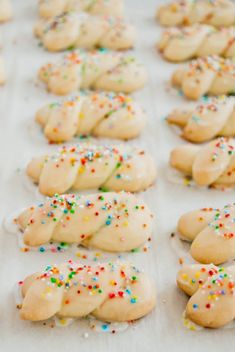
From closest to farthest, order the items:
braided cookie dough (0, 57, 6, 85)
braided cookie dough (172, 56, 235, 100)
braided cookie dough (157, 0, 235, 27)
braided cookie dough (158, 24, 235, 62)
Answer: braided cookie dough (172, 56, 235, 100) → braided cookie dough (0, 57, 6, 85) → braided cookie dough (158, 24, 235, 62) → braided cookie dough (157, 0, 235, 27)

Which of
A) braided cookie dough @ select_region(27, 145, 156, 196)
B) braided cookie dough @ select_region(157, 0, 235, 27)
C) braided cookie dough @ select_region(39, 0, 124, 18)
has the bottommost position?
braided cookie dough @ select_region(157, 0, 235, 27)

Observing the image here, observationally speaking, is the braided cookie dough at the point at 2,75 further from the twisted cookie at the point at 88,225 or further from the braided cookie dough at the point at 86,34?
the twisted cookie at the point at 88,225

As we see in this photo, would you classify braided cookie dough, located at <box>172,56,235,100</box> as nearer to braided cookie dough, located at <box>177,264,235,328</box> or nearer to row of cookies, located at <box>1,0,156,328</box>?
row of cookies, located at <box>1,0,156,328</box>

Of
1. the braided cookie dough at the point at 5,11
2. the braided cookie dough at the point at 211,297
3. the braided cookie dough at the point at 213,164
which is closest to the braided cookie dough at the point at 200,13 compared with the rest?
the braided cookie dough at the point at 5,11

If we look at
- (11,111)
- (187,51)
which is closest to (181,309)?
(11,111)

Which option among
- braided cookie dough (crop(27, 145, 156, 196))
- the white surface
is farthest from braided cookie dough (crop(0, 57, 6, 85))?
braided cookie dough (crop(27, 145, 156, 196))

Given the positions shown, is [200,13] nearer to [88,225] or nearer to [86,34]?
[86,34]

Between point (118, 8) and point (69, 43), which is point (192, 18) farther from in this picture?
point (69, 43)
